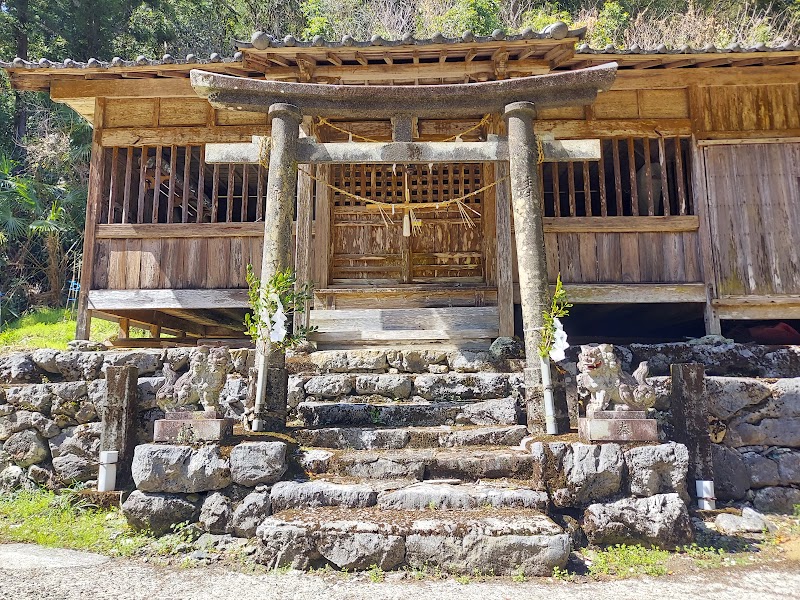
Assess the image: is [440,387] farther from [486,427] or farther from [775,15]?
[775,15]

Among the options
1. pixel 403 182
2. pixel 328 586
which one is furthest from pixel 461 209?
pixel 328 586

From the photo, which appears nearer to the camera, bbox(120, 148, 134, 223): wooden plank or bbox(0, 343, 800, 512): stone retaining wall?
bbox(0, 343, 800, 512): stone retaining wall

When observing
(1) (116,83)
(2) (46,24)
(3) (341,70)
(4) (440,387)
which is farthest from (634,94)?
(2) (46,24)

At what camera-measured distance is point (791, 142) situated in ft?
27.1

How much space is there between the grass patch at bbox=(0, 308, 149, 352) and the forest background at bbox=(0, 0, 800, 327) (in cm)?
100

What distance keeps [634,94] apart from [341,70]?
14.3 feet

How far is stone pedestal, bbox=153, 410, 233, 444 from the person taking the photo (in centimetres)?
492

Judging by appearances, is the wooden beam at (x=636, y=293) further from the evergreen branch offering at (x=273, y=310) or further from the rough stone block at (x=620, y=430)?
the evergreen branch offering at (x=273, y=310)

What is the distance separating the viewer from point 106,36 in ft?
62.5

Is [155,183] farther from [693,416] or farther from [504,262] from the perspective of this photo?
[693,416]

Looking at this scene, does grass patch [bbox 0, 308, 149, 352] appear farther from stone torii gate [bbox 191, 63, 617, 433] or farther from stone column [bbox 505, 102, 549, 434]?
stone column [bbox 505, 102, 549, 434]

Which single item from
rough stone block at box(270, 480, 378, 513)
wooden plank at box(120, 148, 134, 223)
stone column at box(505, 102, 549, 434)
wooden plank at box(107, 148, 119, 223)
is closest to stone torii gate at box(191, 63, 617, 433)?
stone column at box(505, 102, 549, 434)

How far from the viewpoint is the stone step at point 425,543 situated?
395cm

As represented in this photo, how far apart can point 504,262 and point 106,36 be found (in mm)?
17921
